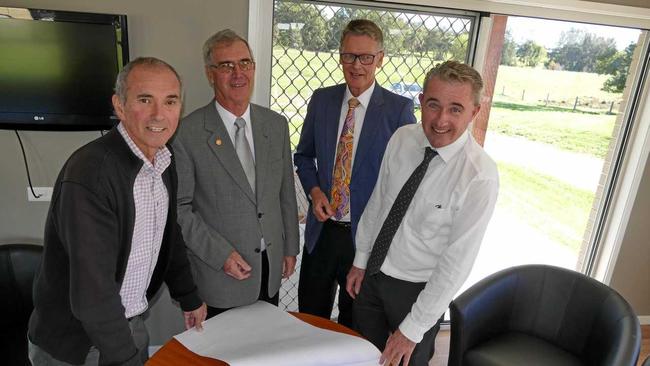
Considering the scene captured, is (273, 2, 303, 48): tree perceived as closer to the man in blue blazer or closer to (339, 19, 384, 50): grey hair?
the man in blue blazer

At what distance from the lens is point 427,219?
4.58 feet

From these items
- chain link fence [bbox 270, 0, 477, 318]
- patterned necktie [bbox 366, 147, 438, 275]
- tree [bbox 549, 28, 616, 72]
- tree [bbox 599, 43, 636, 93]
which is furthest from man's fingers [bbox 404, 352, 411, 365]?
tree [bbox 599, 43, 636, 93]

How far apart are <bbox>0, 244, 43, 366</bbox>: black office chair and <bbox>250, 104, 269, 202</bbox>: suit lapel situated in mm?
868

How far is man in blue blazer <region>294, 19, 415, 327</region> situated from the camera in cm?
170

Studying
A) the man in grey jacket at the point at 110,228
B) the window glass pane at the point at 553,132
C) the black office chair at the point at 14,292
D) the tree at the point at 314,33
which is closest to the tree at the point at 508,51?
the window glass pane at the point at 553,132

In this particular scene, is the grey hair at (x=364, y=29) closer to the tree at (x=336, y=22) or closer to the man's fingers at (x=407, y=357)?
the tree at (x=336, y=22)

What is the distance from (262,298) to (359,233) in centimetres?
53

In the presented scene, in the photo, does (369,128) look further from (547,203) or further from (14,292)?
(547,203)

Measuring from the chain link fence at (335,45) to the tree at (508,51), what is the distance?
220mm

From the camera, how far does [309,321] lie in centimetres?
148

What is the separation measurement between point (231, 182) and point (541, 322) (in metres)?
1.72

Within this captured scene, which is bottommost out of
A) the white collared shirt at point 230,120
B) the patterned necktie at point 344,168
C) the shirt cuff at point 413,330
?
the shirt cuff at point 413,330

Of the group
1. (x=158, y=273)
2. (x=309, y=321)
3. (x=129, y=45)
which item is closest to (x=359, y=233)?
(x=309, y=321)

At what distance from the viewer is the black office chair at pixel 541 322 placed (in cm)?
182
